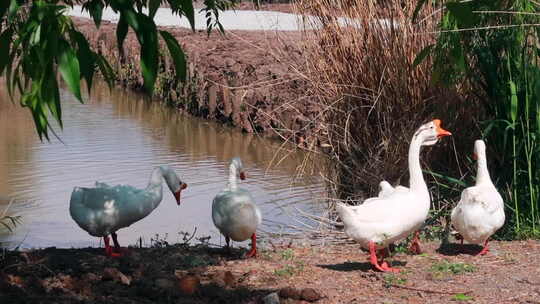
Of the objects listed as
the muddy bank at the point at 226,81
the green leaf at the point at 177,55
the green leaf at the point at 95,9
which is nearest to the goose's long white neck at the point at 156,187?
the muddy bank at the point at 226,81

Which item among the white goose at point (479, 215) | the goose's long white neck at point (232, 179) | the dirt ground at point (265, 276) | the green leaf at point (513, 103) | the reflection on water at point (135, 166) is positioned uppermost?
the green leaf at point (513, 103)

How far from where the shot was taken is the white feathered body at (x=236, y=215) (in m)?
6.51

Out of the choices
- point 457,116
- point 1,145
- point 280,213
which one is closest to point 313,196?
point 280,213

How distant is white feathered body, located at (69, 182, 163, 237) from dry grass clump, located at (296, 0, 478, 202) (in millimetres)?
2472

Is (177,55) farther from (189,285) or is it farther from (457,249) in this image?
(457,249)

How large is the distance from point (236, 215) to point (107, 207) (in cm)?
91

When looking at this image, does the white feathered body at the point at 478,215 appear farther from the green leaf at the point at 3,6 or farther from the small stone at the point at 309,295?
the green leaf at the point at 3,6

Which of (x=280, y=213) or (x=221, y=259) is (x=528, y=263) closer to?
(x=221, y=259)

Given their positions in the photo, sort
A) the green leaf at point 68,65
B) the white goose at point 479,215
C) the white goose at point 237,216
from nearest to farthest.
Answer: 1. the green leaf at point 68,65
2. the white goose at point 479,215
3. the white goose at point 237,216

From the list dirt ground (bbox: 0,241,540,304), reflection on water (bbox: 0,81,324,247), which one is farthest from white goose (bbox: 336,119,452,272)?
reflection on water (bbox: 0,81,324,247)

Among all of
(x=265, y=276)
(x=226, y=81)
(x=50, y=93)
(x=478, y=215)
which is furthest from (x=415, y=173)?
(x=226, y=81)

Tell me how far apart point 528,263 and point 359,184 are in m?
2.60

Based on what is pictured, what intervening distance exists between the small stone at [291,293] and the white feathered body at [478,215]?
167cm

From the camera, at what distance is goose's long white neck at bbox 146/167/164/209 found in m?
6.68
